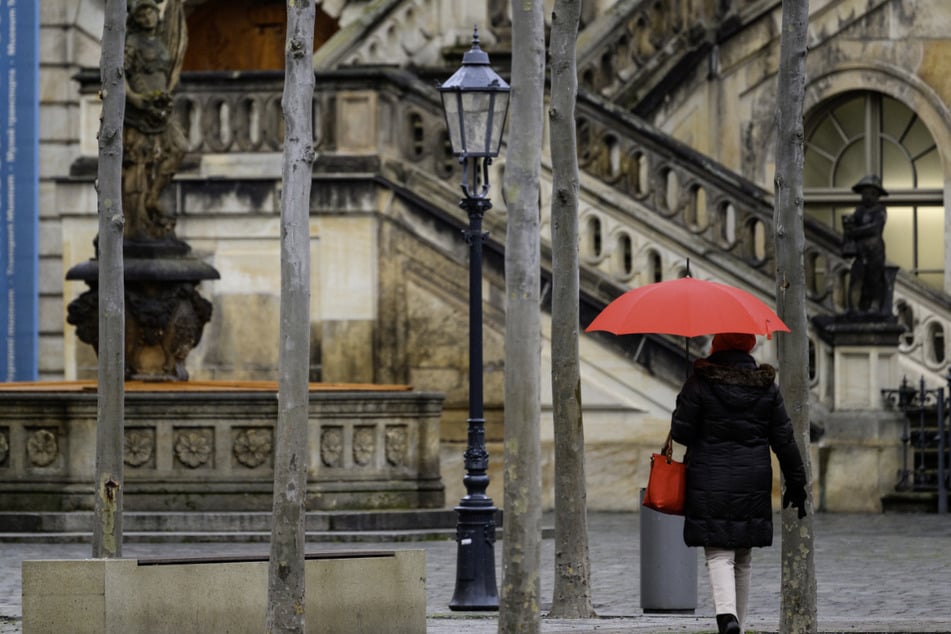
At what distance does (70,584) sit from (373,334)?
497 inches

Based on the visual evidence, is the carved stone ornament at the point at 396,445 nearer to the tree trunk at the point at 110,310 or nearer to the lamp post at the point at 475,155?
the lamp post at the point at 475,155

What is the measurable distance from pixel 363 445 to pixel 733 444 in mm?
8195

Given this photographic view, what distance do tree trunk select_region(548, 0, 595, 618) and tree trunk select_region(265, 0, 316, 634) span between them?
2.83m

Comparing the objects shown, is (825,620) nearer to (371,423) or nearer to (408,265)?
(371,423)

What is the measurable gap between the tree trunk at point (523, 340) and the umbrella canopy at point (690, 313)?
0.61 metres

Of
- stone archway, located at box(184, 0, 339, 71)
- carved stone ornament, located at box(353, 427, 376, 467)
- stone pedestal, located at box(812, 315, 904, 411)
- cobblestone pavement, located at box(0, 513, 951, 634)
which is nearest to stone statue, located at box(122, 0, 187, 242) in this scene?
carved stone ornament, located at box(353, 427, 376, 467)

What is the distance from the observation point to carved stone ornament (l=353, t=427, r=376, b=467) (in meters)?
20.8

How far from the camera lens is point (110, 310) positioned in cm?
1516

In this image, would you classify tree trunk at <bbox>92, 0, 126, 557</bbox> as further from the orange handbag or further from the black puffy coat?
the black puffy coat

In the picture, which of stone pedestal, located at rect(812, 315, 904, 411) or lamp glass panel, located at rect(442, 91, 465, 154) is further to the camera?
stone pedestal, located at rect(812, 315, 904, 411)

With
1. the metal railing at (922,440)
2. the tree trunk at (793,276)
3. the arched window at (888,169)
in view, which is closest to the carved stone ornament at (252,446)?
the metal railing at (922,440)

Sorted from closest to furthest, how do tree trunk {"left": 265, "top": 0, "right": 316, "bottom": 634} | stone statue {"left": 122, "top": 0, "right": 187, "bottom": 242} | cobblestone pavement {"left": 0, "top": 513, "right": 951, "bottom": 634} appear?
tree trunk {"left": 265, "top": 0, "right": 316, "bottom": 634} < cobblestone pavement {"left": 0, "top": 513, "right": 951, "bottom": 634} < stone statue {"left": 122, "top": 0, "right": 187, "bottom": 242}

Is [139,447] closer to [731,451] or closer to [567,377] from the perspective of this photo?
[567,377]

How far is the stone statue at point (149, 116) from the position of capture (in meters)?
21.7
